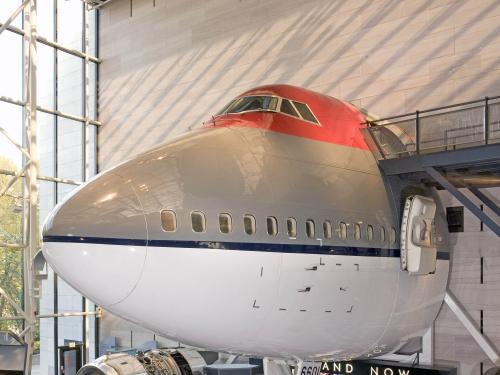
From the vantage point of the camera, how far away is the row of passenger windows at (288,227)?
247 inches

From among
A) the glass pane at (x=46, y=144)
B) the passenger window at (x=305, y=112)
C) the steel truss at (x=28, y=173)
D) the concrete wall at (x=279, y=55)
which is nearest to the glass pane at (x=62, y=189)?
the glass pane at (x=46, y=144)

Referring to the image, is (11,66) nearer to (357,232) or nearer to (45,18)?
(45,18)

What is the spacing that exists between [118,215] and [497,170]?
6.25 meters

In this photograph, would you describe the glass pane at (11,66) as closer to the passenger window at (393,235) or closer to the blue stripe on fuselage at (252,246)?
the blue stripe on fuselage at (252,246)

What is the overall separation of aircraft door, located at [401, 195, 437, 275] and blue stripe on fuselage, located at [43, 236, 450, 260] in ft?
0.56

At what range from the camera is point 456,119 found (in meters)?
9.08

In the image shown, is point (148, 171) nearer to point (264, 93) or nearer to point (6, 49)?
point (264, 93)

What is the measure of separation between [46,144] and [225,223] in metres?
14.0

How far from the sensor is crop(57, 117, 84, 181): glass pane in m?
19.4

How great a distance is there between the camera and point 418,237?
8414 millimetres

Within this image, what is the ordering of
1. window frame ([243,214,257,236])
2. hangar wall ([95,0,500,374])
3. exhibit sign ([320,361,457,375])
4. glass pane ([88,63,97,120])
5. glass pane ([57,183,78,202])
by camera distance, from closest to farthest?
1. window frame ([243,214,257,236])
2. exhibit sign ([320,361,457,375])
3. hangar wall ([95,0,500,374])
4. glass pane ([57,183,78,202])
5. glass pane ([88,63,97,120])

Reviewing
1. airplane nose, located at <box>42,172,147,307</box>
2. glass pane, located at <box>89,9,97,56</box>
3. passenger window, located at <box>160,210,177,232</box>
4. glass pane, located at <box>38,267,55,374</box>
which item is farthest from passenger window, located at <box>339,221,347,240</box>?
glass pane, located at <box>89,9,97,56</box>

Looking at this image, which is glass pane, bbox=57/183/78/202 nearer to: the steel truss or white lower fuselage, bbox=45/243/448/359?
the steel truss

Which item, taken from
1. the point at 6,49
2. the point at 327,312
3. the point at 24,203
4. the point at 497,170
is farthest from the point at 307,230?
the point at 6,49
